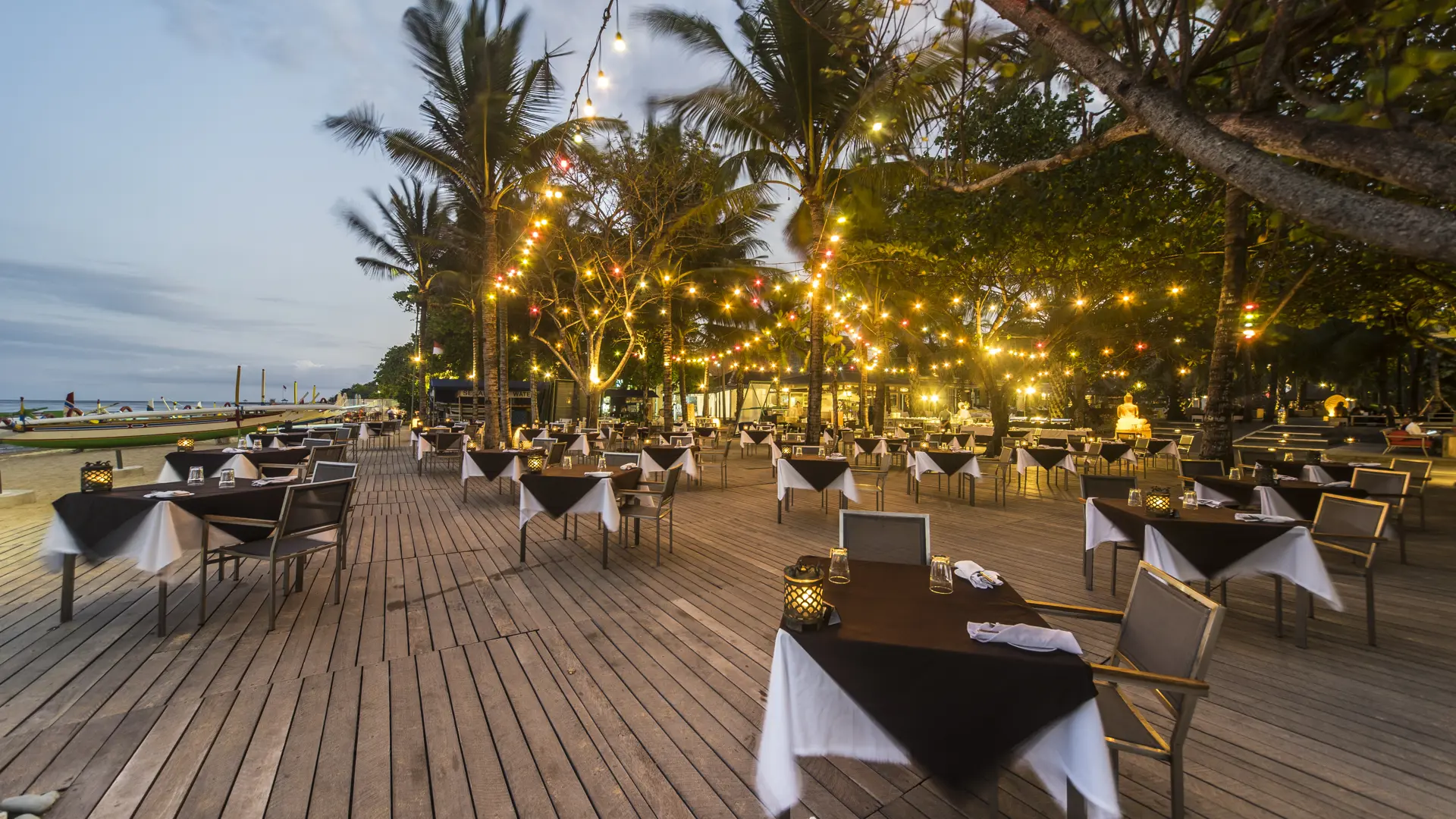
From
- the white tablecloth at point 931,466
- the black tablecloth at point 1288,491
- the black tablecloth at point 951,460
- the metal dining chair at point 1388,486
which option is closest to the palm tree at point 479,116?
the white tablecloth at point 931,466

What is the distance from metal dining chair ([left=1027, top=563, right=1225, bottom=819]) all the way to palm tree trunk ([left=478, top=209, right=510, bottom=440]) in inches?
372

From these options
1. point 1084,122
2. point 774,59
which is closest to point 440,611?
point 1084,122

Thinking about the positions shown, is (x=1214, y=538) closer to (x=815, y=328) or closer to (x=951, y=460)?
(x=951, y=460)

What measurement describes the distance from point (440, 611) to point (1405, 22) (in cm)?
573

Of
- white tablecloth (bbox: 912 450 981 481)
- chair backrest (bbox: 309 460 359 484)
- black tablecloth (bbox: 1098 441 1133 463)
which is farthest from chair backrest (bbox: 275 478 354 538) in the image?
black tablecloth (bbox: 1098 441 1133 463)

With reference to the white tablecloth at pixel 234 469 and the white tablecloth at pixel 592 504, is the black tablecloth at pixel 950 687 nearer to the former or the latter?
the white tablecloth at pixel 592 504

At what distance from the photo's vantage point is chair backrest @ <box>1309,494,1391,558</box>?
3.27 meters

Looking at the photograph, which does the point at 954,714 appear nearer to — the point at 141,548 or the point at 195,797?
the point at 195,797

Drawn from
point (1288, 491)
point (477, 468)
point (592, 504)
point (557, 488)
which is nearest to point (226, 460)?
point (477, 468)

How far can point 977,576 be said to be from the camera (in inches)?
83.8

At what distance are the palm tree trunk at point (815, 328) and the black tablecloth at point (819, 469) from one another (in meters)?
2.13

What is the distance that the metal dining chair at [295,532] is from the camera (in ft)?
10.8

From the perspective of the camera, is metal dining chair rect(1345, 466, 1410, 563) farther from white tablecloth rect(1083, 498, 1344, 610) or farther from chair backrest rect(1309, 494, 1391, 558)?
white tablecloth rect(1083, 498, 1344, 610)

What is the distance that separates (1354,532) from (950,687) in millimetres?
4033
